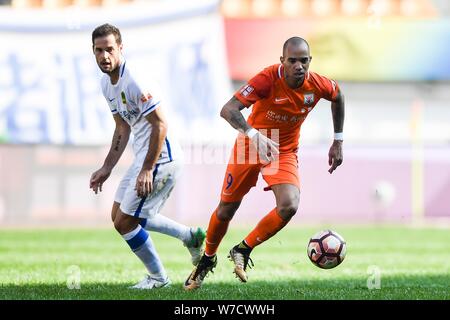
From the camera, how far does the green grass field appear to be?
7020 millimetres

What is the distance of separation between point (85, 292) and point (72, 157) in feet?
41.6

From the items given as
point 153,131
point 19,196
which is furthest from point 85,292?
point 19,196

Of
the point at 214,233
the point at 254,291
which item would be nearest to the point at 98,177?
the point at 214,233

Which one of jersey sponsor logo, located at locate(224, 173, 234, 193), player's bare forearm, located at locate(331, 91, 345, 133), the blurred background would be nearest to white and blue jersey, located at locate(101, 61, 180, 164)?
jersey sponsor logo, located at locate(224, 173, 234, 193)

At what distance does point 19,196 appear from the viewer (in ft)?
61.2

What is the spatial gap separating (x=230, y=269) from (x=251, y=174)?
7.93 feet

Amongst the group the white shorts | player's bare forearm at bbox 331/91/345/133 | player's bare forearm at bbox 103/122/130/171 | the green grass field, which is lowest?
the green grass field

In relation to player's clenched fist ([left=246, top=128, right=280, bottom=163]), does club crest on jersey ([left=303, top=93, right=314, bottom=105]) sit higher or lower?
higher

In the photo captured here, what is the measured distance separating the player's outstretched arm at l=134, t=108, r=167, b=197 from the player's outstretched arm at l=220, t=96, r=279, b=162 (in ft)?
1.57

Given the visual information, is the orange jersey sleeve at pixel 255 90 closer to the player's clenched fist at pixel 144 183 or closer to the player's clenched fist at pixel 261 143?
the player's clenched fist at pixel 261 143

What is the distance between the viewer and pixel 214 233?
744 cm

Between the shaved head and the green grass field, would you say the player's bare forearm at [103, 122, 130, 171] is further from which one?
the shaved head

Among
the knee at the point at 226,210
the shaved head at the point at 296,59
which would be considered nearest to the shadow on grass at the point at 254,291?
the knee at the point at 226,210
